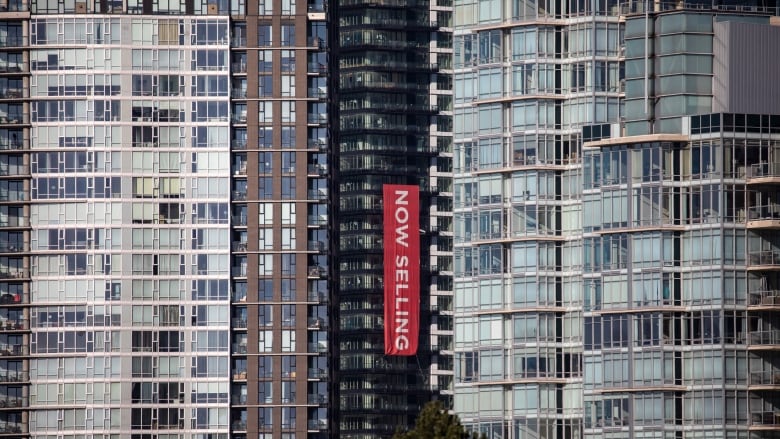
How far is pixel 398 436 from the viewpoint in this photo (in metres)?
197

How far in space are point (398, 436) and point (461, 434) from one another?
24.8 ft

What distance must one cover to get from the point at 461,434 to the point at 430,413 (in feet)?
9.02

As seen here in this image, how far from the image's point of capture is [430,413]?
629 ft

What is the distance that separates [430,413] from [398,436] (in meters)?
5.77

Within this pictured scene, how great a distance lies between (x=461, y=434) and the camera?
625 ft
